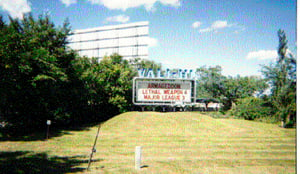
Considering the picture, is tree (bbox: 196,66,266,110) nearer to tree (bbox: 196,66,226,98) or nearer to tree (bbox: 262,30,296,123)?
tree (bbox: 196,66,226,98)

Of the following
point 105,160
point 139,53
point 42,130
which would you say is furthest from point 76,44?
point 105,160

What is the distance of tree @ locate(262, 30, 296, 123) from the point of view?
16.9m

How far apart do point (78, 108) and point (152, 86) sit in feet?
48.2

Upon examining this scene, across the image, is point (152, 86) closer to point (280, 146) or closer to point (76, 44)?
point (280, 146)

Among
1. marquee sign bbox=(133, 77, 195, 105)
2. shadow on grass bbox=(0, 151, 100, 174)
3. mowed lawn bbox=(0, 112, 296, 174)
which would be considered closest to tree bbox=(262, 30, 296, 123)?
mowed lawn bbox=(0, 112, 296, 174)

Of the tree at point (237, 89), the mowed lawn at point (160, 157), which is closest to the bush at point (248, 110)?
the tree at point (237, 89)

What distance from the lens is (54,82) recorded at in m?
23.5

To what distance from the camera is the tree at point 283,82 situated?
16853 millimetres

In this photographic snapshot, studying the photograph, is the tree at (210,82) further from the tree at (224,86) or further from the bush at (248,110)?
the bush at (248,110)

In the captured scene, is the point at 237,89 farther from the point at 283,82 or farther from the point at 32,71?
the point at 32,71

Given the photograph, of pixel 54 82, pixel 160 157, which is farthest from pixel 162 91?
pixel 54 82

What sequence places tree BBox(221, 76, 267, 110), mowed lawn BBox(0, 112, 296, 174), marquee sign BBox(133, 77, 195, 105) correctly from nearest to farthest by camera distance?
mowed lawn BBox(0, 112, 296, 174)
marquee sign BBox(133, 77, 195, 105)
tree BBox(221, 76, 267, 110)

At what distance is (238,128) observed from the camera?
27.4 metres

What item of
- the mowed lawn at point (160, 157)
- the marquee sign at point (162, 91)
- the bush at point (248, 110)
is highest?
the marquee sign at point (162, 91)
